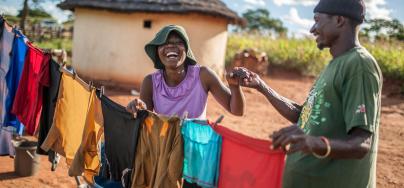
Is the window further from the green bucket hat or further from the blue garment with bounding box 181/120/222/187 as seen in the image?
the blue garment with bounding box 181/120/222/187

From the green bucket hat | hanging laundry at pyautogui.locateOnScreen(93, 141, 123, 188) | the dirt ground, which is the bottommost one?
the dirt ground

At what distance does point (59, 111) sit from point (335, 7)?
8.19 feet

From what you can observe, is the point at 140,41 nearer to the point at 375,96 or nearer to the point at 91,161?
the point at 91,161

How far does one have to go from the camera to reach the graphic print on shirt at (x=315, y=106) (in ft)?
5.95

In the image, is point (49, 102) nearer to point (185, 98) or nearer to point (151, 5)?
point (185, 98)

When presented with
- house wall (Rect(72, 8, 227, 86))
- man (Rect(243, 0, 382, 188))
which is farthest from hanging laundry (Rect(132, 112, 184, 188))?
house wall (Rect(72, 8, 227, 86))

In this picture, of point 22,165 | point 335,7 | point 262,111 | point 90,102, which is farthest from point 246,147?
point 262,111

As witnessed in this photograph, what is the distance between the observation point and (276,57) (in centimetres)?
2038

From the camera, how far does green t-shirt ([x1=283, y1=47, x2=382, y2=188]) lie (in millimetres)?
1612

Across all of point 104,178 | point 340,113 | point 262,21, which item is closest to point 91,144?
point 104,178

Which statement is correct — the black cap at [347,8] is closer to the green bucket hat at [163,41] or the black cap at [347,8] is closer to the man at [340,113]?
the man at [340,113]

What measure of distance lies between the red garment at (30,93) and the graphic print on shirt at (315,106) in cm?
252

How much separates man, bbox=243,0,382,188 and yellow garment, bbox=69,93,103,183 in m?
1.59

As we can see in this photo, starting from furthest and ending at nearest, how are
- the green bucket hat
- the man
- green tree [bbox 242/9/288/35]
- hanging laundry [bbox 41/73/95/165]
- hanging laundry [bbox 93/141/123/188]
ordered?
1. green tree [bbox 242/9/288/35]
2. hanging laundry [bbox 41/73/95/165]
3. hanging laundry [bbox 93/141/123/188]
4. the green bucket hat
5. the man
